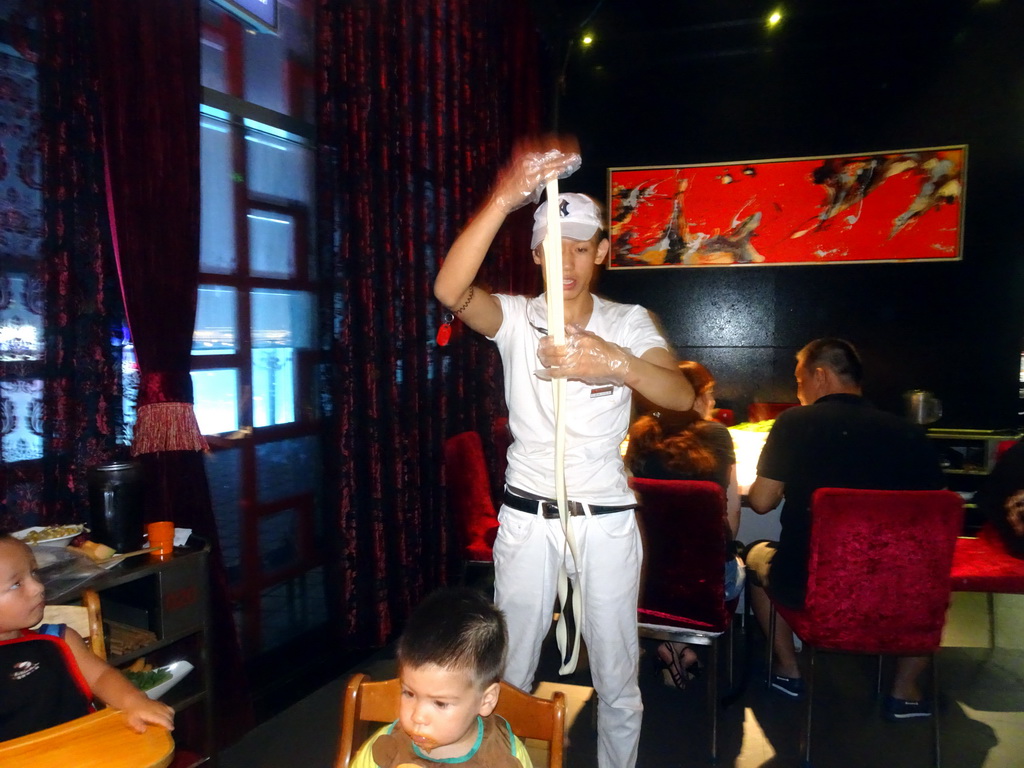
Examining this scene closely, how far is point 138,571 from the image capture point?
1.67 m

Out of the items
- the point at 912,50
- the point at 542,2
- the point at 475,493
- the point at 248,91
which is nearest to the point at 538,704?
the point at 475,493

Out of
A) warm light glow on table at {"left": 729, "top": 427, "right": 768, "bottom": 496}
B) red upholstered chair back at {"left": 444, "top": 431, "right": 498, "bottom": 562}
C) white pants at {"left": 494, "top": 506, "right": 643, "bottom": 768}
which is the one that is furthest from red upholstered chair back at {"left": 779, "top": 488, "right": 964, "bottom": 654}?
red upholstered chair back at {"left": 444, "top": 431, "right": 498, "bottom": 562}

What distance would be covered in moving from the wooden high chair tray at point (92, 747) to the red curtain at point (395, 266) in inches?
66.7

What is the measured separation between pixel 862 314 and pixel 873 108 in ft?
4.76

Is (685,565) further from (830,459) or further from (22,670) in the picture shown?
(22,670)

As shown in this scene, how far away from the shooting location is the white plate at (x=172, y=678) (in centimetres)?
174

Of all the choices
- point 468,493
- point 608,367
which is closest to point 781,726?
point 468,493

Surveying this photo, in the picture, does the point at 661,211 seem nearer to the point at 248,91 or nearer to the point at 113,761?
the point at 248,91

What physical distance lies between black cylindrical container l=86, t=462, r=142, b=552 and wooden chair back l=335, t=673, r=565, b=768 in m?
0.91

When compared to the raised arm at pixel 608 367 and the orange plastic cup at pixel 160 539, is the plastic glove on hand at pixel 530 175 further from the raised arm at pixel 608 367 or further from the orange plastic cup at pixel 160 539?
the orange plastic cup at pixel 160 539

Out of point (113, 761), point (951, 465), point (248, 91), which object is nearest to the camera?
point (113, 761)

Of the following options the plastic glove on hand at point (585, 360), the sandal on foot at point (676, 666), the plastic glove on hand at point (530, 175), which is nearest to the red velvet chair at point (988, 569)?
the sandal on foot at point (676, 666)

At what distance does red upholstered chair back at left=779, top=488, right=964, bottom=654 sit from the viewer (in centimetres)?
205

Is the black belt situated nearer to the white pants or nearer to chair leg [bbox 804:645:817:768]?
the white pants
